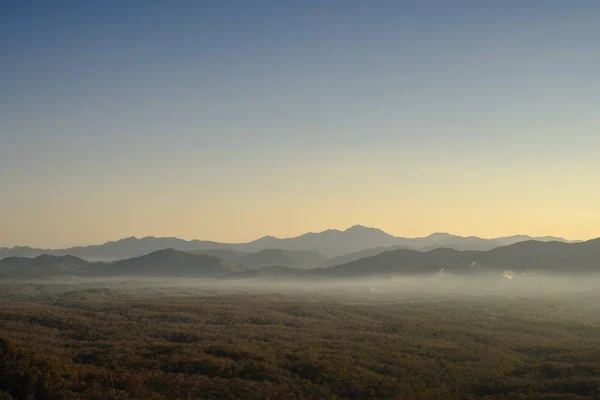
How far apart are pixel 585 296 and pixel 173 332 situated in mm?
131299

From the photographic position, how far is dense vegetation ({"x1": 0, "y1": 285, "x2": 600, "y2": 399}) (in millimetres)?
28375

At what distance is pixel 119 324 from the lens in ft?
200

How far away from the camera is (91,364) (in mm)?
34469

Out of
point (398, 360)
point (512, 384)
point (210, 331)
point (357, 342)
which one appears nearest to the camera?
point (512, 384)

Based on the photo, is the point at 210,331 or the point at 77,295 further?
the point at 77,295

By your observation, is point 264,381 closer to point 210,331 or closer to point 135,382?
point 135,382

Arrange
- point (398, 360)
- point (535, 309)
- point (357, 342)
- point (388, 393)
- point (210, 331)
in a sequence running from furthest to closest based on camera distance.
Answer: point (535, 309) → point (210, 331) → point (357, 342) → point (398, 360) → point (388, 393)

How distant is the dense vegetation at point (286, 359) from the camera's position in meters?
28.4

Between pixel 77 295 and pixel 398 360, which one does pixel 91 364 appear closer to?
pixel 398 360

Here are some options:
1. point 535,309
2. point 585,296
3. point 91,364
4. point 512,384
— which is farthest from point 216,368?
point 585,296

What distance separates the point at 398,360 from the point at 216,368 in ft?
52.0

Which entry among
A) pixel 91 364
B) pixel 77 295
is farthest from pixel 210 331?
pixel 77 295

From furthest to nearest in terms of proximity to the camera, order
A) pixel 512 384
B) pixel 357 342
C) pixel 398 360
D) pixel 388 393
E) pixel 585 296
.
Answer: pixel 585 296, pixel 357 342, pixel 398 360, pixel 512 384, pixel 388 393

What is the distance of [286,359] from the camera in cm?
3819
